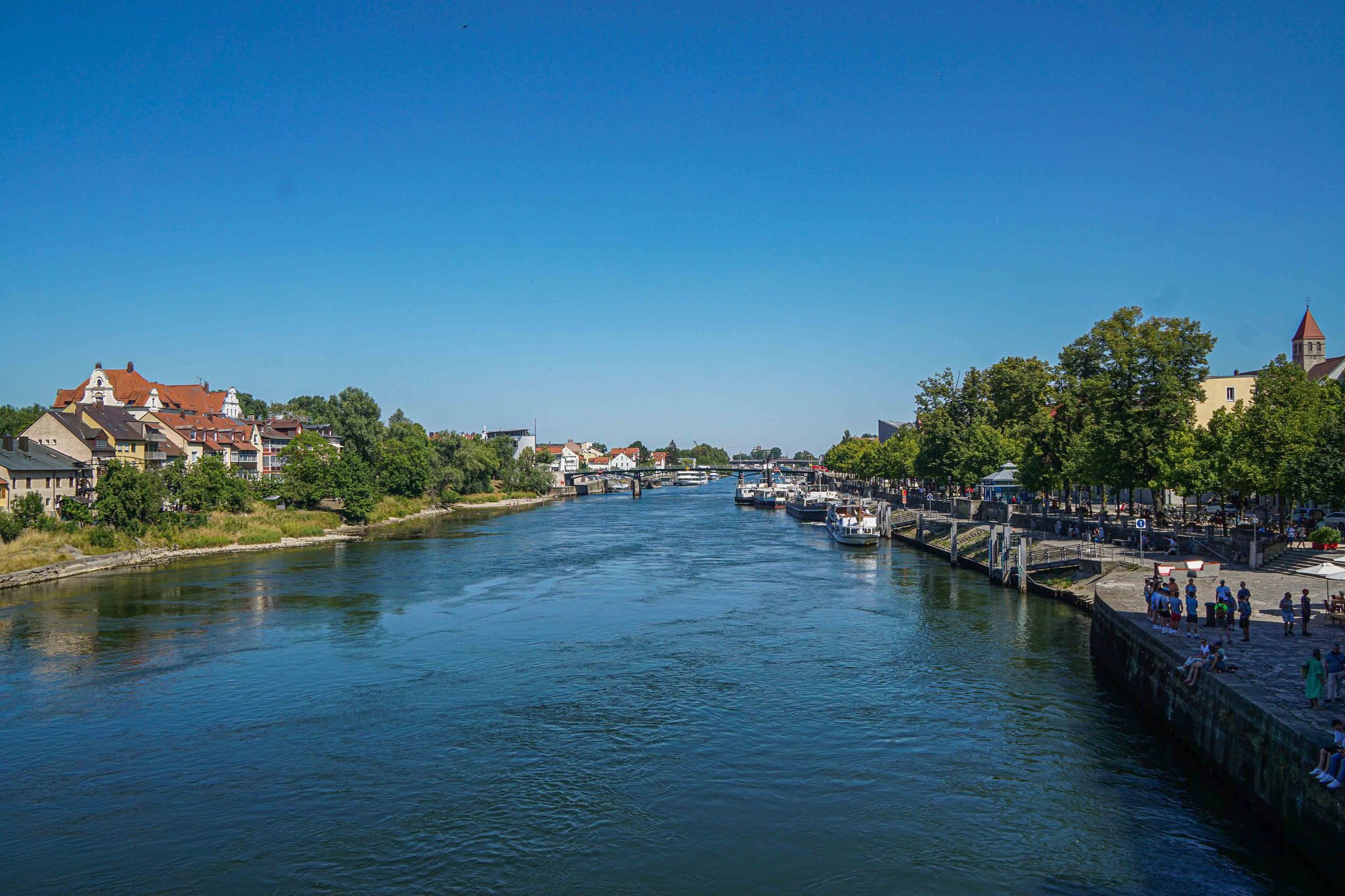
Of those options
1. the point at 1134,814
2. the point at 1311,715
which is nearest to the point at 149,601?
the point at 1134,814

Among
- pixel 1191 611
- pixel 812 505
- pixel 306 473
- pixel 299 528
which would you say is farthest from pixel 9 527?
pixel 812 505

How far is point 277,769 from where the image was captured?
19.8 metres

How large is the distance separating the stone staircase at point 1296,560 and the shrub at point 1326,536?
49cm

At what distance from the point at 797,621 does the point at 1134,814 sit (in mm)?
19873

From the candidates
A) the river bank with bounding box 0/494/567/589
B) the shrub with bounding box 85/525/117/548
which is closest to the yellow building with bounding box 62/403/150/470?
the river bank with bounding box 0/494/567/589

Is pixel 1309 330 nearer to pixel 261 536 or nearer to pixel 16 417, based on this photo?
pixel 261 536

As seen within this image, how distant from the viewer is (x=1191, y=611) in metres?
21.8

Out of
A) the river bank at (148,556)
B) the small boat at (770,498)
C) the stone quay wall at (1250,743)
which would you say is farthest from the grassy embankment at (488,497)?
the stone quay wall at (1250,743)

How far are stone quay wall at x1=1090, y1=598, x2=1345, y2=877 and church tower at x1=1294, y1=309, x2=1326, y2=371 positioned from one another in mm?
82914

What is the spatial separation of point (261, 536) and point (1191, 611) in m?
65.1

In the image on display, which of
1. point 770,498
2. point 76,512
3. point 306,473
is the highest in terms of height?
point 306,473

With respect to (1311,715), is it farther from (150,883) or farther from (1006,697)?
(150,883)

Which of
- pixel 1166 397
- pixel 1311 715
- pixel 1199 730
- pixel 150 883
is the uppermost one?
pixel 1166 397

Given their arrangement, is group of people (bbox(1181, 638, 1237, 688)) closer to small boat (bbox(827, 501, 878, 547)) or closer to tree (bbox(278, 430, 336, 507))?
small boat (bbox(827, 501, 878, 547))
